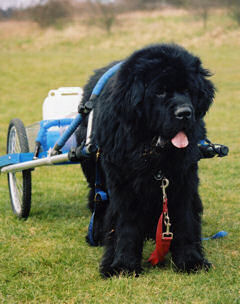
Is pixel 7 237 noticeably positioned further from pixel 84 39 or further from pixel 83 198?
pixel 84 39

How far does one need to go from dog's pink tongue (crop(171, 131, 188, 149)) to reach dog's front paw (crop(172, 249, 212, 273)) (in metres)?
0.86

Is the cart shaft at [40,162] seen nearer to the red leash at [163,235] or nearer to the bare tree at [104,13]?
the red leash at [163,235]

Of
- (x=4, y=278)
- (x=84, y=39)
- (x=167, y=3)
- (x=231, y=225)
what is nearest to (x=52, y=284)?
(x=4, y=278)

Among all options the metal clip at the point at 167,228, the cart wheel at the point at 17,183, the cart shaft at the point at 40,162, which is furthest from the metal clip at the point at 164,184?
the cart wheel at the point at 17,183

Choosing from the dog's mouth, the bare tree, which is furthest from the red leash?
the bare tree

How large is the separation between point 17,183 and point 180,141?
2899mm

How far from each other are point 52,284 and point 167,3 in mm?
35468

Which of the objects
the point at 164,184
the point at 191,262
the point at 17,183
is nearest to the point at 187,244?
the point at 191,262

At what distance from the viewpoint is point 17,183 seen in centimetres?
560

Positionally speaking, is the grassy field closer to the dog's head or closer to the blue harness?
the blue harness

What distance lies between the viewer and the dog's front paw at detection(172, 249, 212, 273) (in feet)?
11.6

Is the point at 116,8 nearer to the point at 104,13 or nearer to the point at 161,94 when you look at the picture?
the point at 104,13

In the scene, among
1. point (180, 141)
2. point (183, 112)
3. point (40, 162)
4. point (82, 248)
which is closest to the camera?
point (183, 112)

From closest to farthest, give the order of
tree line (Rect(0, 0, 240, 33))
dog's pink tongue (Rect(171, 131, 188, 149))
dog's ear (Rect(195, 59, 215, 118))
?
dog's pink tongue (Rect(171, 131, 188, 149)) < dog's ear (Rect(195, 59, 215, 118)) < tree line (Rect(0, 0, 240, 33))
